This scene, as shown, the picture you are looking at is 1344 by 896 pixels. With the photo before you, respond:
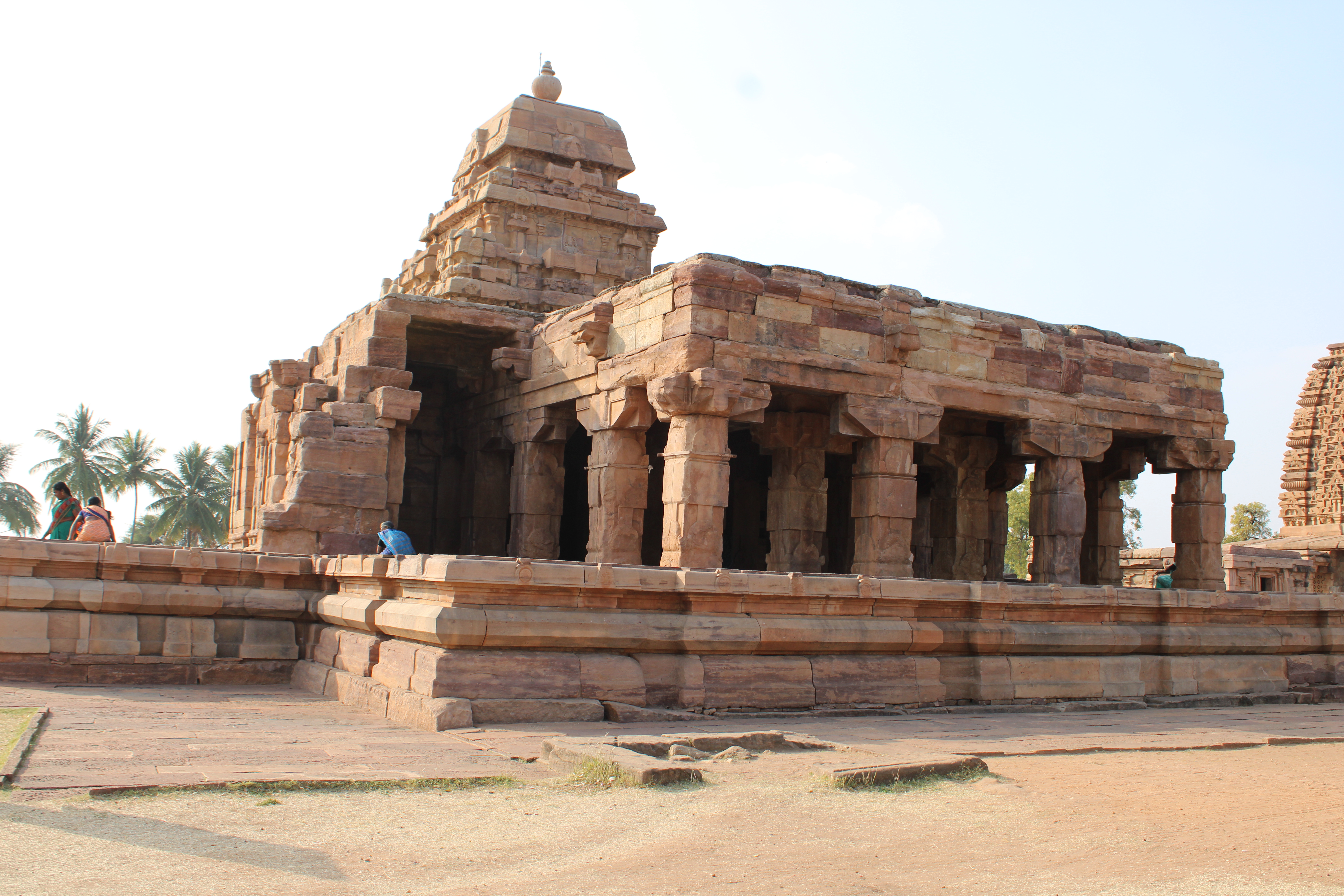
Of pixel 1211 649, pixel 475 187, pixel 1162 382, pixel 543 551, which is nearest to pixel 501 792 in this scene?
pixel 1211 649

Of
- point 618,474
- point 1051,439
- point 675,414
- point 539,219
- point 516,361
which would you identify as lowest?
point 618,474

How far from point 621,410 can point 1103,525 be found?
9.20 meters

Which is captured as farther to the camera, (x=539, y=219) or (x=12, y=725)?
(x=539, y=219)

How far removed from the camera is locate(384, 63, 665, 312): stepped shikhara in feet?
63.4

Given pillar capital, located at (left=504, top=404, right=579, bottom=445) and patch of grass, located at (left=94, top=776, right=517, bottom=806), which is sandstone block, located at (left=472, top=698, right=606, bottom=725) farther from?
pillar capital, located at (left=504, top=404, right=579, bottom=445)

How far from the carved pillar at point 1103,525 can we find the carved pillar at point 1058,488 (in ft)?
9.75

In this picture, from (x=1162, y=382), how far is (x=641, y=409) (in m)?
7.69

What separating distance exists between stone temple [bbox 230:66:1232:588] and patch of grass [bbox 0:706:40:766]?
264 inches

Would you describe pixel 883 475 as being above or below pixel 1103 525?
→ above

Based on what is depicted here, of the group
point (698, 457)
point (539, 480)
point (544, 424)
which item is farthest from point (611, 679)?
point (539, 480)

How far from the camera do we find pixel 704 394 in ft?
41.1

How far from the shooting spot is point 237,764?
18.7 feet

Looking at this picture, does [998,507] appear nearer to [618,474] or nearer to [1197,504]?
[1197,504]

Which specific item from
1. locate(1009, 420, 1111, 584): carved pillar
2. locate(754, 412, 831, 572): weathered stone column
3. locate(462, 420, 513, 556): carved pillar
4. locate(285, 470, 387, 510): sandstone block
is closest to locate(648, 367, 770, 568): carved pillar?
locate(754, 412, 831, 572): weathered stone column
